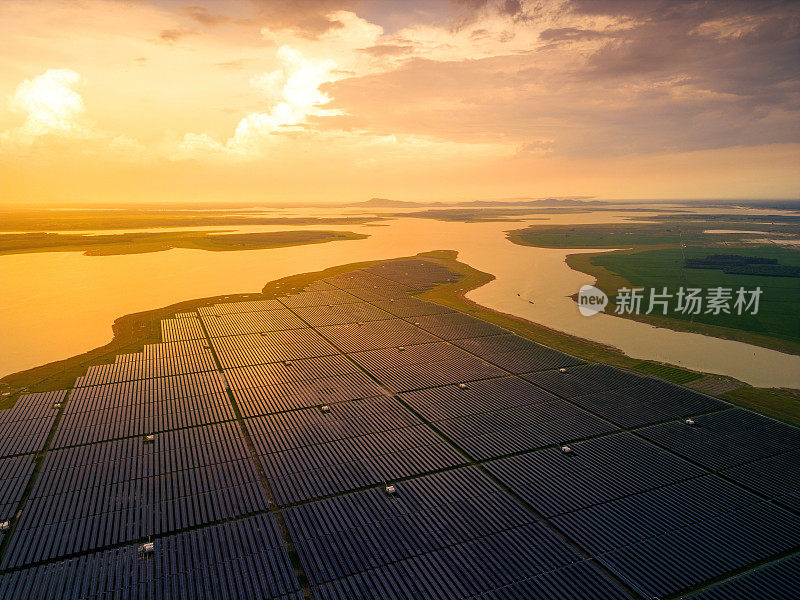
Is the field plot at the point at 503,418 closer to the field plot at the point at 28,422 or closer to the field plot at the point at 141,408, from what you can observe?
the field plot at the point at 141,408

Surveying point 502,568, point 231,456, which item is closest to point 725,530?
point 502,568

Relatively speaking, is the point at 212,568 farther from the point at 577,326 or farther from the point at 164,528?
the point at 577,326

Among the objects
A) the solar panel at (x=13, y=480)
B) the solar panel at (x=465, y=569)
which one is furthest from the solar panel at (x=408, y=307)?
the solar panel at (x=13, y=480)

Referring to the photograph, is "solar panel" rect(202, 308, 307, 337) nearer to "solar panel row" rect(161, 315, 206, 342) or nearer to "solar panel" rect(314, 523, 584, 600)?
"solar panel row" rect(161, 315, 206, 342)

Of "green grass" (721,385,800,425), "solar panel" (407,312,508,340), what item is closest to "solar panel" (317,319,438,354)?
"solar panel" (407,312,508,340)

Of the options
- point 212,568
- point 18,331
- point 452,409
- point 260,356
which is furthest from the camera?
point 18,331

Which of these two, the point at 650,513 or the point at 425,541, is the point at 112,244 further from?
the point at 650,513
